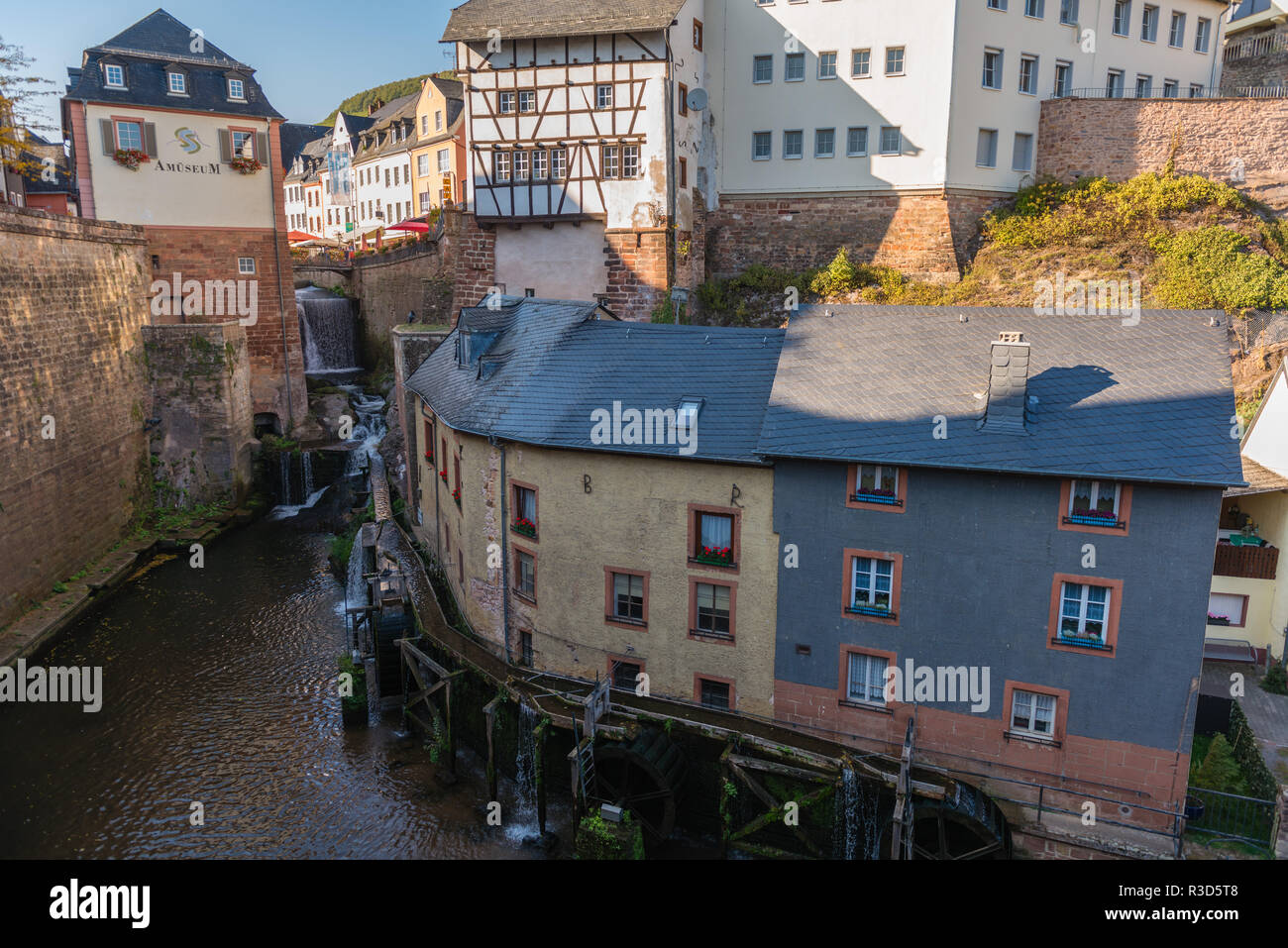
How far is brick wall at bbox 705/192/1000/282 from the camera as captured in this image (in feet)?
106

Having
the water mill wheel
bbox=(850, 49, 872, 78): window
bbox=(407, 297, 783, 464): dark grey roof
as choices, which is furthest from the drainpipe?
bbox=(850, 49, 872, 78): window

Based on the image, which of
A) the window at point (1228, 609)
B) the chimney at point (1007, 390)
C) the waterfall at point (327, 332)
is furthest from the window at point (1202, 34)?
the waterfall at point (327, 332)

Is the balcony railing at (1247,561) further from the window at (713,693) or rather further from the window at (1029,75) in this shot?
the window at (1029,75)

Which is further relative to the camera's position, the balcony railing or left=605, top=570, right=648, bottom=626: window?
the balcony railing

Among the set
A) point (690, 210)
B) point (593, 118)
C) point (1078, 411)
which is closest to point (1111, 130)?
point (690, 210)

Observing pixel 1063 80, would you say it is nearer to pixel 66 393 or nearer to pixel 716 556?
pixel 716 556

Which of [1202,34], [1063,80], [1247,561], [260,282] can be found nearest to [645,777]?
[1247,561]

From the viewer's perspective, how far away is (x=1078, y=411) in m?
14.9

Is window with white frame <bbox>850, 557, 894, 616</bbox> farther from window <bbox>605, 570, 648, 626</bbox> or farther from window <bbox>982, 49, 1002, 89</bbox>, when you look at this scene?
window <bbox>982, 49, 1002, 89</bbox>

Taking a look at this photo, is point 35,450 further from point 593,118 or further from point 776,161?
point 776,161

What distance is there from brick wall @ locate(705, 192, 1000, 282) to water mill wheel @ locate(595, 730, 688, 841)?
22.3m

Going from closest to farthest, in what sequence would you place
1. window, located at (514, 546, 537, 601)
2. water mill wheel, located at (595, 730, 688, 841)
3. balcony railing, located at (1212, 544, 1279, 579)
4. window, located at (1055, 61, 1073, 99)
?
water mill wheel, located at (595, 730, 688, 841) → window, located at (514, 546, 537, 601) → balcony railing, located at (1212, 544, 1279, 579) → window, located at (1055, 61, 1073, 99)

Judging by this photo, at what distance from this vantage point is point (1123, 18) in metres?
33.9

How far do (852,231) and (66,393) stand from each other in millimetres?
26449
